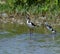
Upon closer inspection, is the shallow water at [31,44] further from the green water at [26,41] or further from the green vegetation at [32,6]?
the green vegetation at [32,6]

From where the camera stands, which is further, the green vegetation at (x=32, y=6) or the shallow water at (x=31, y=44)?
the green vegetation at (x=32, y=6)

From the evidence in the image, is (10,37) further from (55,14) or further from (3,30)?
(55,14)

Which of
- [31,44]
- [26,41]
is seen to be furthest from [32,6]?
[31,44]

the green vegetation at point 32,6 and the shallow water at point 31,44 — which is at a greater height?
the green vegetation at point 32,6

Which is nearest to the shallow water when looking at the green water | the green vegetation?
the green water

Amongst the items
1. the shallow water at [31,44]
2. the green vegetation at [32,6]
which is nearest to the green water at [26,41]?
the shallow water at [31,44]

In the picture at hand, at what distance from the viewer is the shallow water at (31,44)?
9578mm

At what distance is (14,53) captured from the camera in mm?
9359

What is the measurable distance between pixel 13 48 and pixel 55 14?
17.0 feet

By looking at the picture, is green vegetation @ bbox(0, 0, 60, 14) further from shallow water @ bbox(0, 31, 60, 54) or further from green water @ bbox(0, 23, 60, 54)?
shallow water @ bbox(0, 31, 60, 54)

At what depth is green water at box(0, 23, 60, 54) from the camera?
9671 millimetres

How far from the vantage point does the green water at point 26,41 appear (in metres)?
9.67

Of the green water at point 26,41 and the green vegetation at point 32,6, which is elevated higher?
the green vegetation at point 32,6

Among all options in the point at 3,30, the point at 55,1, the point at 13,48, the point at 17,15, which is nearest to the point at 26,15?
the point at 17,15
